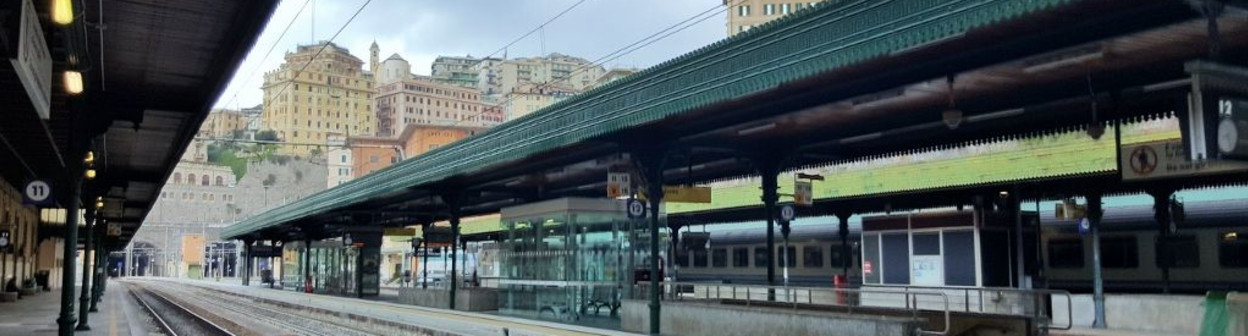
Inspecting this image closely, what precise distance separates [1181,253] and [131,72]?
848 inches

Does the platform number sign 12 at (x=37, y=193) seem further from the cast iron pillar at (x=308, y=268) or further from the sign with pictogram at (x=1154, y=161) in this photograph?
the cast iron pillar at (x=308, y=268)

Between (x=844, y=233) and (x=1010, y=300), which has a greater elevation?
(x=844, y=233)

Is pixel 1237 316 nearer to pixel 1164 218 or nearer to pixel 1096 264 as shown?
pixel 1096 264

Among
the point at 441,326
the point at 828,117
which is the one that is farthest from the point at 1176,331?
the point at 441,326

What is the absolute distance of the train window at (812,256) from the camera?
31969 millimetres

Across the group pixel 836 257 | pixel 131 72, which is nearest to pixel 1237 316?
pixel 131 72

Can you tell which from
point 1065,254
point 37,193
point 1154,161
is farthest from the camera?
point 1065,254

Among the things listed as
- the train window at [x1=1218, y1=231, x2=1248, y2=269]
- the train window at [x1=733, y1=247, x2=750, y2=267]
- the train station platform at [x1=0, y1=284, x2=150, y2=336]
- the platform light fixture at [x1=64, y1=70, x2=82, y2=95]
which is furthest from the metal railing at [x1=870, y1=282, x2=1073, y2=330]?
the train station platform at [x1=0, y1=284, x2=150, y2=336]

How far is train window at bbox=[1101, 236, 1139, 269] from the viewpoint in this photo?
74.1 feet

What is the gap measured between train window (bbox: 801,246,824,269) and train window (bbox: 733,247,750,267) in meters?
2.56

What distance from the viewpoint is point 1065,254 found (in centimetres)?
2364

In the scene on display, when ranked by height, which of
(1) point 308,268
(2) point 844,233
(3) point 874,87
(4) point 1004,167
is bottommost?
(1) point 308,268

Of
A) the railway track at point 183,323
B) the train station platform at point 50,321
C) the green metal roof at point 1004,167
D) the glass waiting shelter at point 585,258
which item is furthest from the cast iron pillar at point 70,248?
the green metal roof at point 1004,167

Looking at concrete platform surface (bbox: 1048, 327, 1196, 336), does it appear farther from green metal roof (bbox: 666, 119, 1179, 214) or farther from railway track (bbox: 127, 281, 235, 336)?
railway track (bbox: 127, 281, 235, 336)
